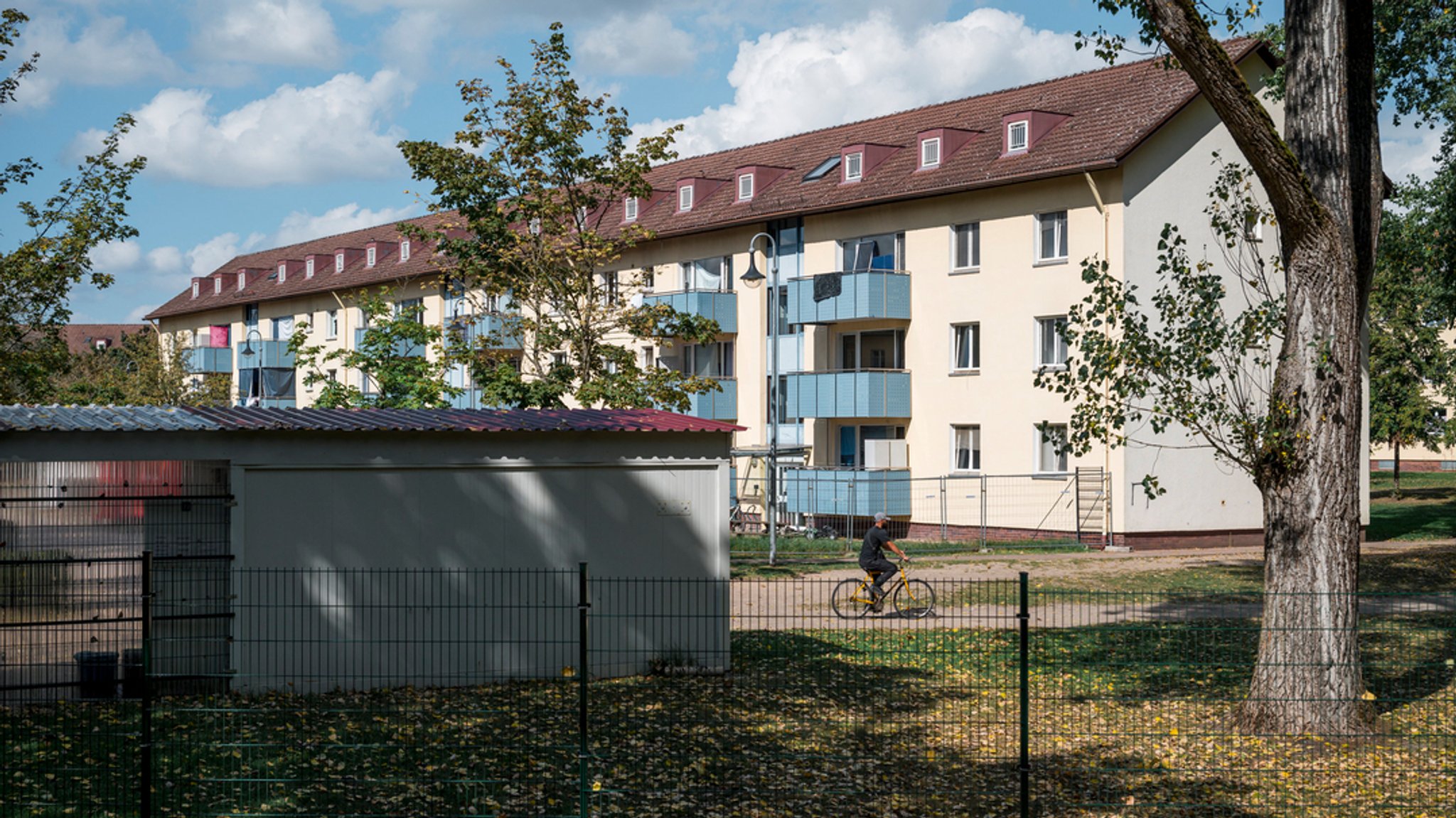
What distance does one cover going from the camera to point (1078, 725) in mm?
11898

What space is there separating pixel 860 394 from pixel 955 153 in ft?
23.3

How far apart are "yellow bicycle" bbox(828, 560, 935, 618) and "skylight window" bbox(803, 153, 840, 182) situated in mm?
25011

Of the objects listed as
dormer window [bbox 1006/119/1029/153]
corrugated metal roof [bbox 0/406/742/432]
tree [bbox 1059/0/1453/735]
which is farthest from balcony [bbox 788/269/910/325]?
tree [bbox 1059/0/1453/735]

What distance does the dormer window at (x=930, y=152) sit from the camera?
123 feet

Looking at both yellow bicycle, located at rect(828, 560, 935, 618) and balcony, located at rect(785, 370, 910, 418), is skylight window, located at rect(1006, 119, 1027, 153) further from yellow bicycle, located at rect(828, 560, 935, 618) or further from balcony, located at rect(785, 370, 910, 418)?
yellow bicycle, located at rect(828, 560, 935, 618)

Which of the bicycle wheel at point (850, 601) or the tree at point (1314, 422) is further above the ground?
the tree at point (1314, 422)

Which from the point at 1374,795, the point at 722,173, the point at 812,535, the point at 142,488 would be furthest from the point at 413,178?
the point at 722,173

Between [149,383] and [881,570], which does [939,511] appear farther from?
[149,383]

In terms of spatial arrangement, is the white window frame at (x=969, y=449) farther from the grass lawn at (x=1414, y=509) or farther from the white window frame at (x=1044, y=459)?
the grass lawn at (x=1414, y=509)

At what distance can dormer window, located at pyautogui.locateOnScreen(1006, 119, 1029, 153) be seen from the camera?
116ft

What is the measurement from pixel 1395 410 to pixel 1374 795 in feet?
170

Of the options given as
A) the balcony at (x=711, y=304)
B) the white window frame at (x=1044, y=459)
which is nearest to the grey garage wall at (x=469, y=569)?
the white window frame at (x=1044, y=459)

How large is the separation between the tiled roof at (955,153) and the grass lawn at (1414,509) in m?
Result: 11.9

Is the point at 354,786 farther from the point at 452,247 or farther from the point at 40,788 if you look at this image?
the point at 452,247
